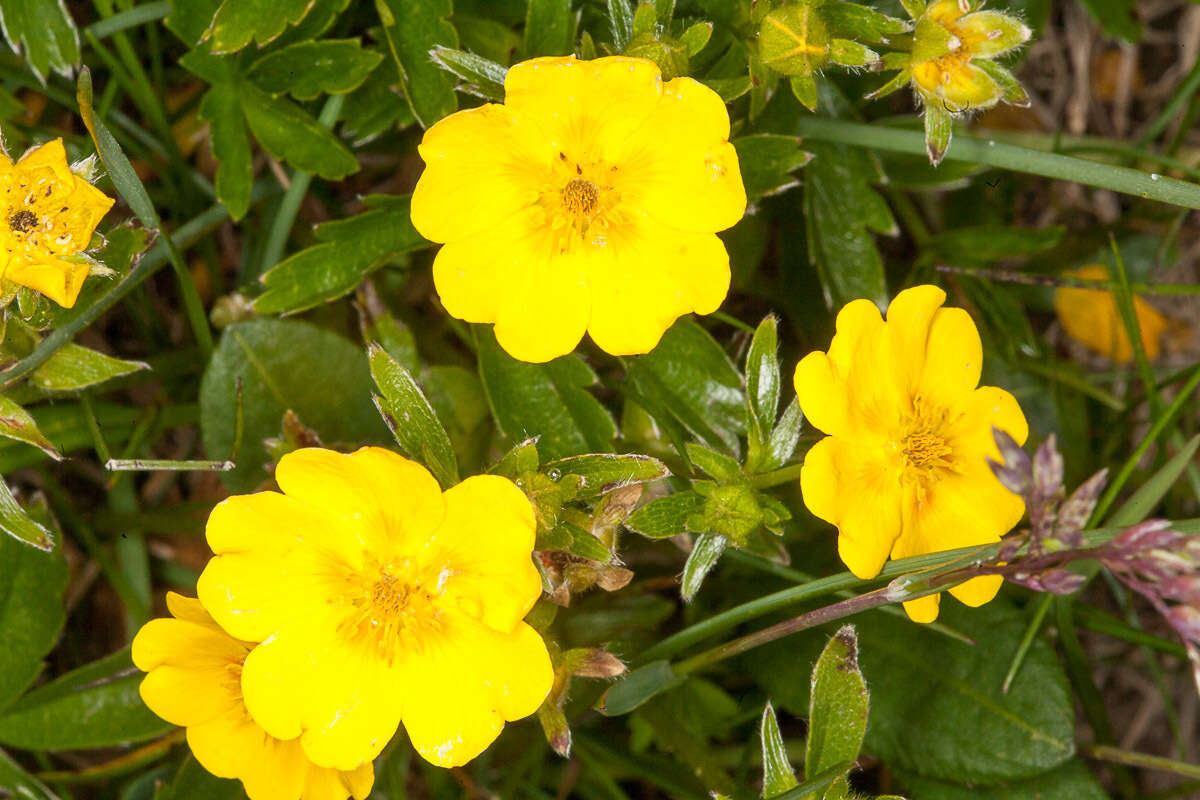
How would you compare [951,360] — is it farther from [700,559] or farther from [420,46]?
[420,46]

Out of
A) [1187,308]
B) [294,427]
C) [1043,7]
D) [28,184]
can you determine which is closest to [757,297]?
[1043,7]

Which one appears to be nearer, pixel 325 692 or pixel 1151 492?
pixel 325 692

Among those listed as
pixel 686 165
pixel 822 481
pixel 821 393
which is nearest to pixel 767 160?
pixel 686 165

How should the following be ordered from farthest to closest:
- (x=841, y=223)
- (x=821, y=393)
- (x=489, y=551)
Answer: (x=841, y=223) < (x=821, y=393) < (x=489, y=551)

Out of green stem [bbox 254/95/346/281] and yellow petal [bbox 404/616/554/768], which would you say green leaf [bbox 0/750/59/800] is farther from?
green stem [bbox 254/95/346/281]

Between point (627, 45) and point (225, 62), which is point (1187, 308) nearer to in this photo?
point (627, 45)

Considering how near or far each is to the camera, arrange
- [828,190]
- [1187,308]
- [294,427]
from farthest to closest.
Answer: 1. [1187,308]
2. [828,190]
3. [294,427]
